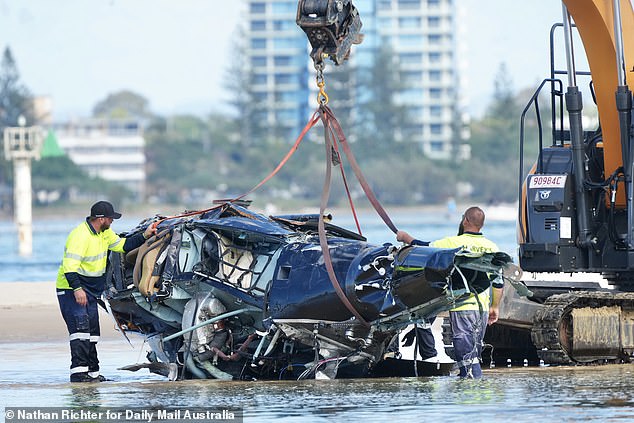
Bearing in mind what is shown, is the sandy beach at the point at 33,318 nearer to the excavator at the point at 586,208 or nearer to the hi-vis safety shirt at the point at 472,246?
the excavator at the point at 586,208

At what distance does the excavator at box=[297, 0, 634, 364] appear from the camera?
671 inches

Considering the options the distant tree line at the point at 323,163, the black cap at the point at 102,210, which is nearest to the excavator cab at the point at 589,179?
the black cap at the point at 102,210

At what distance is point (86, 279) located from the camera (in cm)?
1700

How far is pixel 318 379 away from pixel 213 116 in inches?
5904

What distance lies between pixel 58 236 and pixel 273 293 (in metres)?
89.7

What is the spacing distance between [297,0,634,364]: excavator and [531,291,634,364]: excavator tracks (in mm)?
12

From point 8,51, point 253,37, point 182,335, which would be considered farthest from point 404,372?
point 253,37

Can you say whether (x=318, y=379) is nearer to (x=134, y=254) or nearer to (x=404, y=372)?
(x=404, y=372)

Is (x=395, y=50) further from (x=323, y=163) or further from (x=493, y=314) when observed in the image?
(x=493, y=314)

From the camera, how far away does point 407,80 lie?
6201 inches

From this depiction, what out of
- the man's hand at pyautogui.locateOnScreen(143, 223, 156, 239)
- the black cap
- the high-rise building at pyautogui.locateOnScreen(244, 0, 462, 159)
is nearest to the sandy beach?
the black cap

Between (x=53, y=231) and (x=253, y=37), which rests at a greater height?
(x=253, y=37)

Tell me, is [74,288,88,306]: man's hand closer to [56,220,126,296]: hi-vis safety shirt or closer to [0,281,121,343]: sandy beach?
[56,220,126,296]: hi-vis safety shirt

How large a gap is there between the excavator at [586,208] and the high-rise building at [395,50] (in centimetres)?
14340
